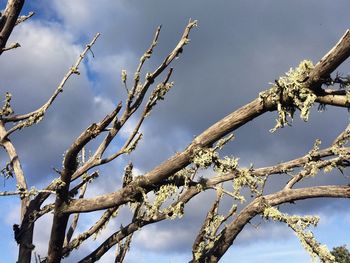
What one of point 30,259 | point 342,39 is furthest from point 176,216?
point 342,39

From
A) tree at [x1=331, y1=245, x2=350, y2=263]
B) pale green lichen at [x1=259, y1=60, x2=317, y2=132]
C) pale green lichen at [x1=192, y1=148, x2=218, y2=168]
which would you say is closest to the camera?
pale green lichen at [x1=259, y1=60, x2=317, y2=132]

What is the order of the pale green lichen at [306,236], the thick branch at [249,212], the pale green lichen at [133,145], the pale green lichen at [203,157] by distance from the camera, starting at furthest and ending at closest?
the thick branch at [249,212], the pale green lichen at [306,236], the pale green lichen at [133,145], the pale green lichen at [203,157]

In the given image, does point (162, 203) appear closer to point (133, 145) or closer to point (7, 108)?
point (133, 145)

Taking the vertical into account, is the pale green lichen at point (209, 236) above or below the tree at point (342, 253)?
below

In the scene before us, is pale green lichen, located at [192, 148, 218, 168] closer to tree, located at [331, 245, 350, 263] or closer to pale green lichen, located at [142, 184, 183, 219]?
pale green lichen, located at [142, 184, 183, 219]

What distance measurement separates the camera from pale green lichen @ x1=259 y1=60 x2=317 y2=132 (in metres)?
4.66

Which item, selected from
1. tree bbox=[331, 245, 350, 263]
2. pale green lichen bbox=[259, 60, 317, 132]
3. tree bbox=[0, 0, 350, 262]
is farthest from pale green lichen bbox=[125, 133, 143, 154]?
tree bbox=[331, 245, 350, 263]

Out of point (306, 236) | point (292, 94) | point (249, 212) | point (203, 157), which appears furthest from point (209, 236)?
point (292, 94)

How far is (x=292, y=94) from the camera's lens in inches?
187

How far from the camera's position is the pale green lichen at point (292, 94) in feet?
15.3

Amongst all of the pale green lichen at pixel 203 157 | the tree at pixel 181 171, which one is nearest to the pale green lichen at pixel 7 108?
the tree at pixel 181 171

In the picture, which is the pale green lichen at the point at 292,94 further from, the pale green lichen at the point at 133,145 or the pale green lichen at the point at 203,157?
the pale green lichen at the point at 133,145

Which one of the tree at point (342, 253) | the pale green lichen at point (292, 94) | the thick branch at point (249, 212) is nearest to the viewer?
the pale green lichen at point (292, 94)

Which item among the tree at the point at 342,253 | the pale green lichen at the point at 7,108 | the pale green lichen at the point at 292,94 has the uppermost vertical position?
the tree at the point at 342,253
